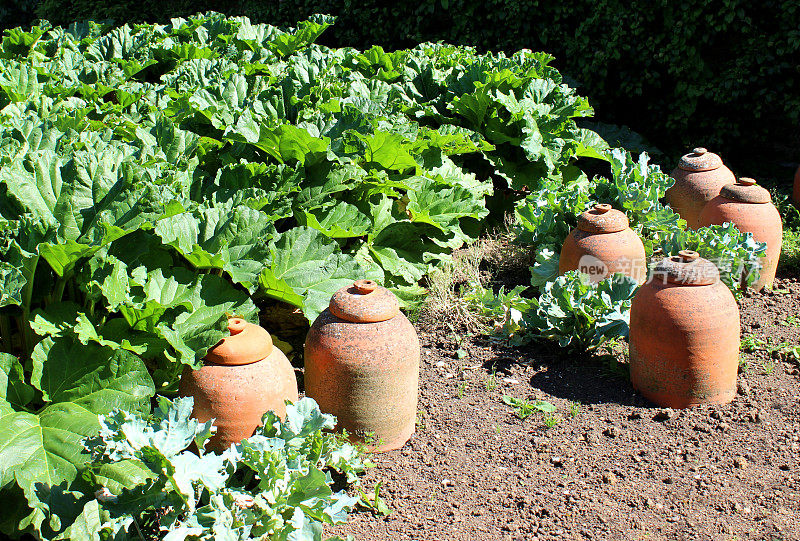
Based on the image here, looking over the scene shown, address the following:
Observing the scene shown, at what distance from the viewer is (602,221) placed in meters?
4.30

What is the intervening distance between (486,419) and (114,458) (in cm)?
174

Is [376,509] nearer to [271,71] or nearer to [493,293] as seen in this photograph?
[493,293]

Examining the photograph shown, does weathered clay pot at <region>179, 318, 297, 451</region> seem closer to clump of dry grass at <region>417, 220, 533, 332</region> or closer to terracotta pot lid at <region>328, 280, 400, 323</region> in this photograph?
terracotta pot lid at <region>328, 280, 400, 323</region>

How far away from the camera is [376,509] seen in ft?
9.68

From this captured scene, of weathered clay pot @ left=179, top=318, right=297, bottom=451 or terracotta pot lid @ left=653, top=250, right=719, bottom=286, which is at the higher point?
terracotta pot lid @ left=653, top=250, right=719, bottom=286

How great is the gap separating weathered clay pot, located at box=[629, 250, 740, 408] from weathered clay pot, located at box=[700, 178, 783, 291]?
1.40m

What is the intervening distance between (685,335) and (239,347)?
76.0 inches

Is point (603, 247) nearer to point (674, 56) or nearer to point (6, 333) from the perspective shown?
point (6, 333)

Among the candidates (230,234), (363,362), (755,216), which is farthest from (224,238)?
(755,216)

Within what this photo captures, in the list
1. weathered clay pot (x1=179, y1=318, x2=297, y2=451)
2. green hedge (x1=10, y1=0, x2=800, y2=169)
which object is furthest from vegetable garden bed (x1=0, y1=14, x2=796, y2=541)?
green hedge (x1=10, y1=0, x2=800, y2=169)

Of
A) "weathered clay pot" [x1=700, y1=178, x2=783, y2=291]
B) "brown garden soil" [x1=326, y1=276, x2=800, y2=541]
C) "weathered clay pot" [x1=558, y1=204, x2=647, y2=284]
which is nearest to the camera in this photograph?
"brown garden soil" [x1=326, y1=276, x2=800, y2=541]

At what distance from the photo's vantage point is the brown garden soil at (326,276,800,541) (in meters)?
2.86

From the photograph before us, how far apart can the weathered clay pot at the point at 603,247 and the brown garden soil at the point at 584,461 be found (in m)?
0.56

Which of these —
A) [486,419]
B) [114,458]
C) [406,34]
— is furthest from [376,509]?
[406,34]
